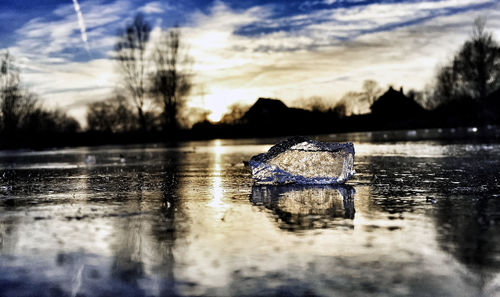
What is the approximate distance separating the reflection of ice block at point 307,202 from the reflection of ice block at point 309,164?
13.8 inches

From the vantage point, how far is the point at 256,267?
3.91m

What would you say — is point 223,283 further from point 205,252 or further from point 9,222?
point 9,222

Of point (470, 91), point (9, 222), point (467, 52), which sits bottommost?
point (9, 222)

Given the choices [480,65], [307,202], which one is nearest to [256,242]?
[307,202]

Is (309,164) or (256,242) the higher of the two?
(309,164)

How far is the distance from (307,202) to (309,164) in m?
2.67

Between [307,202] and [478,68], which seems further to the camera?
[478,68]

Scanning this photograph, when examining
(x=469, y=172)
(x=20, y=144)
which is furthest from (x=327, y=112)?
(x=469, y=172)

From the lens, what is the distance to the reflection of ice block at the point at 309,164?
10.2 metres

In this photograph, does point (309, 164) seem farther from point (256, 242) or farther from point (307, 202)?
point (256, 242)

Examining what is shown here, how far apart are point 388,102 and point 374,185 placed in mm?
160586

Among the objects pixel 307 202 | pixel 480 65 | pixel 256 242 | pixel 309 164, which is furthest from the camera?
pixel 480 65

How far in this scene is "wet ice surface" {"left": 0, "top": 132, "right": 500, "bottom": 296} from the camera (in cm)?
349

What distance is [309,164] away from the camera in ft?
33.4
